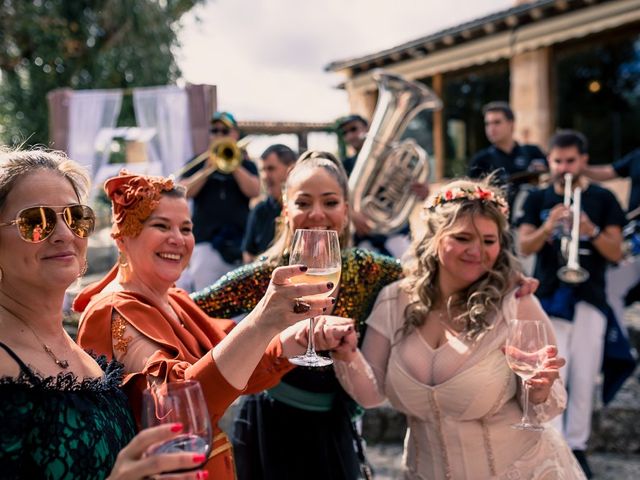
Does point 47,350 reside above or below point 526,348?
above

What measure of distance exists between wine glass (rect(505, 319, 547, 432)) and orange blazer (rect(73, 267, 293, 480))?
85 cm

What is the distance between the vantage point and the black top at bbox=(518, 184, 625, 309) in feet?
15.7

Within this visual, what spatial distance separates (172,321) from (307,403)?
0.91 meters

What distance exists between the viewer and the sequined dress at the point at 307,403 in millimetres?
2824

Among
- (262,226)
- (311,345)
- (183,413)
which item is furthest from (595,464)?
(183,413)

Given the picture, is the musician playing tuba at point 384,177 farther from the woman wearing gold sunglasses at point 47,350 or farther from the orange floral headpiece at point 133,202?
the woman wearing gold sunglasses at point 47,350

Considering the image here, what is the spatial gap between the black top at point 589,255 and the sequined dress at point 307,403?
2.48 m

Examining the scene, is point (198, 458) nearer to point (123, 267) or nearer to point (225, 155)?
point (123, 267)

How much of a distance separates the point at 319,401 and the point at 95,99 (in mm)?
7222

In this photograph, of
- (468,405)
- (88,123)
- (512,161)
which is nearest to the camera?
(468,405)

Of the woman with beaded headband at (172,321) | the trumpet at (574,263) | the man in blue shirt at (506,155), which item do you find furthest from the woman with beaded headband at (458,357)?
the man in blue shirt at (506,155)

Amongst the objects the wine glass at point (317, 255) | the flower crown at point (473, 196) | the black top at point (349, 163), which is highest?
the black top at point (349, 163)

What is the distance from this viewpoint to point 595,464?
479 centimetres

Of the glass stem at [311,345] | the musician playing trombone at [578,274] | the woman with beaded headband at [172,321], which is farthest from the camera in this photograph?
the musician playing trombone at [578,274]
